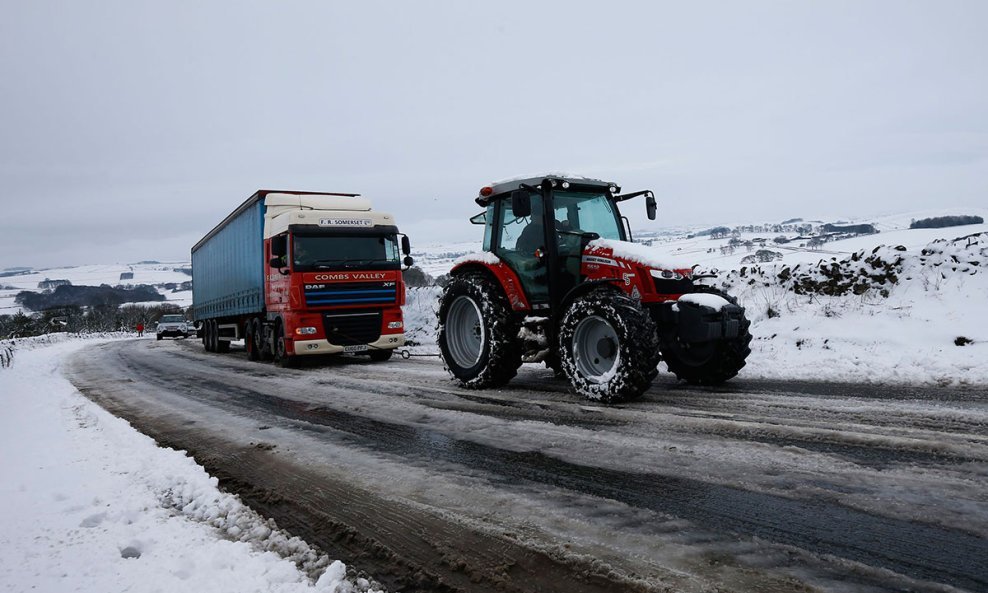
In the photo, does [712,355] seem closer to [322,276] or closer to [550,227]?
[550,227]

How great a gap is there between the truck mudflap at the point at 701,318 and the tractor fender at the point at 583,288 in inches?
21.8

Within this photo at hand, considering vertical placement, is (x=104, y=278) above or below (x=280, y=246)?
above

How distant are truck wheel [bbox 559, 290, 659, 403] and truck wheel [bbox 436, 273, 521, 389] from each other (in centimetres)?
100

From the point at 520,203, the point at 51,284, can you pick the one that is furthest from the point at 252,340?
the point at 51,284

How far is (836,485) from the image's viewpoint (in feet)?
10.00

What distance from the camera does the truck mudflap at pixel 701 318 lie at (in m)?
5.79

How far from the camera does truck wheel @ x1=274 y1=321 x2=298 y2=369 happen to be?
1201cm

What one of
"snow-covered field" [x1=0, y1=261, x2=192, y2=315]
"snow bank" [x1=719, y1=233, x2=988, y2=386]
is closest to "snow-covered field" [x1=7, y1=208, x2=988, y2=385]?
"snow bank" [x1=719, y1=233, x2=988, y2=386]

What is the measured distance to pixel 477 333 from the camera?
779cm

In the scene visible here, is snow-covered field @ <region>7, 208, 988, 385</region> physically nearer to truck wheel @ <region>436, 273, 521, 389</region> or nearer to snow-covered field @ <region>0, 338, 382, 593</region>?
truck wheel @ <region>436, 273, 521, 389</region>

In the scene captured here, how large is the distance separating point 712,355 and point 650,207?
2017 millimetres

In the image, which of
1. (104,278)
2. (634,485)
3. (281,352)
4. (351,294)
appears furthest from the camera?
(104,278)

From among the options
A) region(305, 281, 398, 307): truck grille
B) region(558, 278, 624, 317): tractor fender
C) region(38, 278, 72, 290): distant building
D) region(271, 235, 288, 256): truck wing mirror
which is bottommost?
region(558, 278, 624, 317): tractor fender

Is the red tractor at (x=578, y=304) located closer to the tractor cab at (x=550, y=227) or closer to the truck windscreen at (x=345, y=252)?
the tractor cab at (x=550, y=227)
